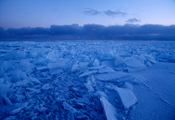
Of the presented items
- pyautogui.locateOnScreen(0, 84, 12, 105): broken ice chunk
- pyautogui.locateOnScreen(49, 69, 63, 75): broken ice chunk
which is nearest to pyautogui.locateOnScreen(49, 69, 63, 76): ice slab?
pyautogui.locateOnScreen(49, 69, 63, 75): broken ice chunk

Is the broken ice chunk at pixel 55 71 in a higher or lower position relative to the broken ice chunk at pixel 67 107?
higher

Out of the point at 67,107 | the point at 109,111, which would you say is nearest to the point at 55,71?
the point at 67,107

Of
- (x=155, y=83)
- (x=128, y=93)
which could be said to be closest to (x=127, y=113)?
(x=128, y=93)

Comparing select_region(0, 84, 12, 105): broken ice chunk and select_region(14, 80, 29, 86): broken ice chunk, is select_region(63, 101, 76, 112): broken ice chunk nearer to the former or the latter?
select_region(0, 84, 12, 105): broken ice chunk

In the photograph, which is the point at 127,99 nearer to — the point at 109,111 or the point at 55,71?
the point at 109,111

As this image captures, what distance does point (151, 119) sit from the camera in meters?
0.78

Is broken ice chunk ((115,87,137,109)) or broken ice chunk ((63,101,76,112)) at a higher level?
broken ice chunk ((115,87,137,109))

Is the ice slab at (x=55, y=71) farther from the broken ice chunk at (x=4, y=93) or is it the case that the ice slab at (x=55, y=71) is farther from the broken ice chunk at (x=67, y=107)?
the broken ice chunk at (x=67, y=107)

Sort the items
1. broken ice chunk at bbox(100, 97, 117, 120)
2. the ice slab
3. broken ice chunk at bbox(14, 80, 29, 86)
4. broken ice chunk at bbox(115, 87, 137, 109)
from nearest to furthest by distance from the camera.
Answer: broken ice chunk at bbox(100, 97, 117, 120) < broken ice chunk at bbox(115, 87, 137, 109) < broken ice chunk at bbox(14, 80, 29, 86) < the ice slab

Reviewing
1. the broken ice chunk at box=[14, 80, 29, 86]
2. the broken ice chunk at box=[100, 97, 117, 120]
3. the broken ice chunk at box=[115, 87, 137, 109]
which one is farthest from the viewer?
the broken ice chunk at box=[14, 80, 29, 86]

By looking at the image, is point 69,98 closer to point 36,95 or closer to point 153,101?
point 36,95

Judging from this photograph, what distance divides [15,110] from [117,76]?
4.65 ft

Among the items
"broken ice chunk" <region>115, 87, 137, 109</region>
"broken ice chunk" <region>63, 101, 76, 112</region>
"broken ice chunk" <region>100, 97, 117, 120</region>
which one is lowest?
"broken ice chunk" <region>63, 101, 76, 112</region>

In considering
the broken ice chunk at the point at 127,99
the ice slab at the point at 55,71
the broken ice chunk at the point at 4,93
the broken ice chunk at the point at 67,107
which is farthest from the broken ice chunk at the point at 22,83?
the broken ice chunk at the point at 127,99
